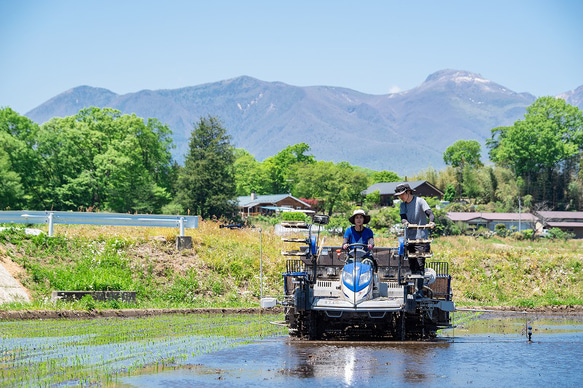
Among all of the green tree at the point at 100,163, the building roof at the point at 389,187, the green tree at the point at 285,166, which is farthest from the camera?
the green tree at the point at 285,166

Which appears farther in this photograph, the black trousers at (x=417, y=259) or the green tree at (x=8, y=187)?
the green tree at (x=8, y=187)

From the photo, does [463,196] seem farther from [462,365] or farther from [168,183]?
[462,365]

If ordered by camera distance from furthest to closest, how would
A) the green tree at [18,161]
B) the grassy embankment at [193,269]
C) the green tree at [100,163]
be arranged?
the green tree at [100,163] → the green tree at [18,161] → the grassy embankment at [193,269]

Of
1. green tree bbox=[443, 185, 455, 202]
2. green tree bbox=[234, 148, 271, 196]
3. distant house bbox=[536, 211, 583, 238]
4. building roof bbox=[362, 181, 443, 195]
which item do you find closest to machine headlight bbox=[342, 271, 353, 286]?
distant house bbox=[536, 211, 583, 238]

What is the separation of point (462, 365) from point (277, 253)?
19.5 m

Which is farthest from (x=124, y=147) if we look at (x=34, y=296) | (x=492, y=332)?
(x=492, y=332)

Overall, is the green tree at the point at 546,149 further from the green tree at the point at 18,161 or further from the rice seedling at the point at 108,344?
the rice seedling at the point at 108,344

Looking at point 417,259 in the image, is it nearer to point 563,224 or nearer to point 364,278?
point 364,278

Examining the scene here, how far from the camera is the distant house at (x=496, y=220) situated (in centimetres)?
11200

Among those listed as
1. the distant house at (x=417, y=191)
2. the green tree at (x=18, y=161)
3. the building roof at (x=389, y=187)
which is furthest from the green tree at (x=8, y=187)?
the building roof at (x=389, y=187)

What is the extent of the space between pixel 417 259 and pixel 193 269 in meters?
14.7

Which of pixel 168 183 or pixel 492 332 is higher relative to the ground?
pixel 168 183

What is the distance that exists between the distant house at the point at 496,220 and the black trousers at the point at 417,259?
9812 centimetres

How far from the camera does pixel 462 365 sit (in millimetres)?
12609
